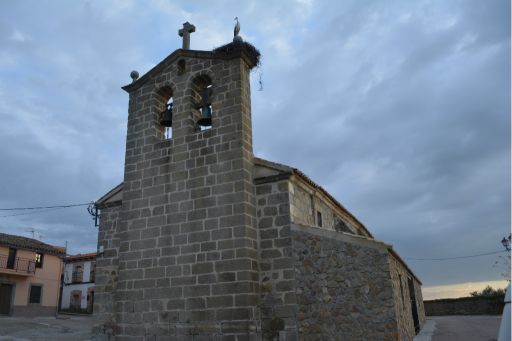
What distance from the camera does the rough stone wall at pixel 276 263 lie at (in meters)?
7.57

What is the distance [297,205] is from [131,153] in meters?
3.96

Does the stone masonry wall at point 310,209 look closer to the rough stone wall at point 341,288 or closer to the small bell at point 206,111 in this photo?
the rough stone wall at point 341,288

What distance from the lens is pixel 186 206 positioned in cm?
861

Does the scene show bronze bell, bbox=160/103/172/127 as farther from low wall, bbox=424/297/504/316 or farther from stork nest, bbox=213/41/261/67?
low wall, bbox=424/297/504/316

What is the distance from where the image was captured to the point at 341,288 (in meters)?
7.53

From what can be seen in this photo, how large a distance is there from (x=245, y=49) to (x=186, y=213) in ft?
12.0

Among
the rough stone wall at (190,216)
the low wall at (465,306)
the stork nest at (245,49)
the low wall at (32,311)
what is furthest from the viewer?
the low wall at (465,306)

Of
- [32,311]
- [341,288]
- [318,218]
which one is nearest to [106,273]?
[318,218]

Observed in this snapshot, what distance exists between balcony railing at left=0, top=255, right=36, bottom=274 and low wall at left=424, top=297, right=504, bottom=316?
2582cm

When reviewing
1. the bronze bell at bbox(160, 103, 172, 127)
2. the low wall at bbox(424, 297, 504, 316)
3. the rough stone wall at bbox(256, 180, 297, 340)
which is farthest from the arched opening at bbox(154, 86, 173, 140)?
the low wall at bbox(424, 297, 504, 316)

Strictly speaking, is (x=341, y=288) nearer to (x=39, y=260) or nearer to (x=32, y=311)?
(x=32, y=311)

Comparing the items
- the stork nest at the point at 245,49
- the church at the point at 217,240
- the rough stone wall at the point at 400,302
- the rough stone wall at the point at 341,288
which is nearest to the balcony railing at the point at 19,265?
the church at the point at 217,240

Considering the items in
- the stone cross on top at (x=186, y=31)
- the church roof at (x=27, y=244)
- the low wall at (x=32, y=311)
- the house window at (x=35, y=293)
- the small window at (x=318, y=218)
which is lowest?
the low wall at (x=32, y=311)

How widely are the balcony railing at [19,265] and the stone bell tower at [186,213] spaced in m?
18.8
